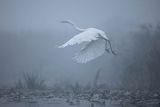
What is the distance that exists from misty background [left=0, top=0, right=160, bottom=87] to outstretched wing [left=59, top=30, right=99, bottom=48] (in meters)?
0.32

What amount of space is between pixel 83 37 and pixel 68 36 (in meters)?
0.44

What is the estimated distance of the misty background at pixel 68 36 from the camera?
5.45m

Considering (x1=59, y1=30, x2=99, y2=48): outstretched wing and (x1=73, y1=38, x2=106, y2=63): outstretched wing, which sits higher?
(x1=59, y1=30, x2=99, y2=48): outstretched wing

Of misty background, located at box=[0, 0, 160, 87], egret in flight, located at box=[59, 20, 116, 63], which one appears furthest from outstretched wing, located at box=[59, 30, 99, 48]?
misty background, located at box=[0, 0, 160, 87]

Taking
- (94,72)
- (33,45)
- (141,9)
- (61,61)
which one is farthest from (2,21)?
(141,9)

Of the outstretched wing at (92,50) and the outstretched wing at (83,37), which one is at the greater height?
the outstretched wing at (83,37)

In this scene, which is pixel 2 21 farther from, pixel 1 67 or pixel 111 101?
pixel 111 101

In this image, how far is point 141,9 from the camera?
18.1ft

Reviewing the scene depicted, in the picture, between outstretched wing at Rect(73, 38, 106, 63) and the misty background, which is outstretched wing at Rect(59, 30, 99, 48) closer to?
outstretched wing at Rect(73, 38, 106, 63)

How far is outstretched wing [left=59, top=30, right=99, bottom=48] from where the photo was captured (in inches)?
195

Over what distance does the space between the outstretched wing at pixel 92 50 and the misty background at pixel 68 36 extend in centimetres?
18

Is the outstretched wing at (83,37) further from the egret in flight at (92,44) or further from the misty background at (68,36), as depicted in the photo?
the misty background at (68,36)

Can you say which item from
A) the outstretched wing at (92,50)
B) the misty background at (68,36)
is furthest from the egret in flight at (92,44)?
the misty background at (68,36)

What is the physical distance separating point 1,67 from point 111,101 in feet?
4.00
